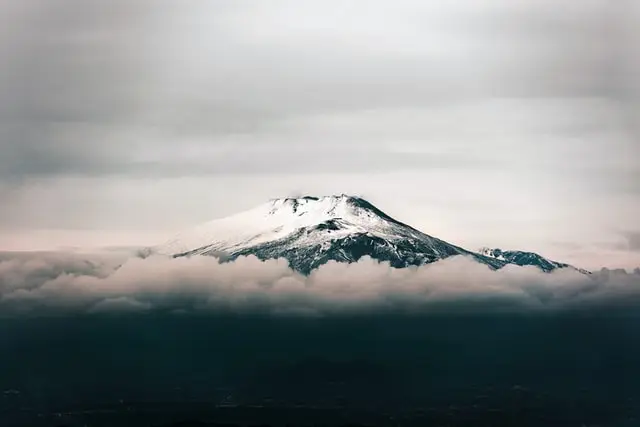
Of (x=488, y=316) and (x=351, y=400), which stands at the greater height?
(x=488, y=316)

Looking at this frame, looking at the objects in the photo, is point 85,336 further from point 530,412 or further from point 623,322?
point 623,322

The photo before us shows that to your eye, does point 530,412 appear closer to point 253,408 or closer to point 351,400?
point 351,400

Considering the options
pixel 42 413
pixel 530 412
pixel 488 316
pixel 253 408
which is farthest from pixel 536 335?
pixel 42 413

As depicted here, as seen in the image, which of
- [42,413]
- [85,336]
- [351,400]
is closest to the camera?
[42,413]

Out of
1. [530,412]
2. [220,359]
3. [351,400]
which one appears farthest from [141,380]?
Result: [530,412]

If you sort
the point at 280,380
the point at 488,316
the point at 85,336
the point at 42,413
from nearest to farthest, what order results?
the point at 42,413 < the point at 280,380 < the point at 85,336 < the point at 488,316

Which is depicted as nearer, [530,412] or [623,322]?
[530,412]
